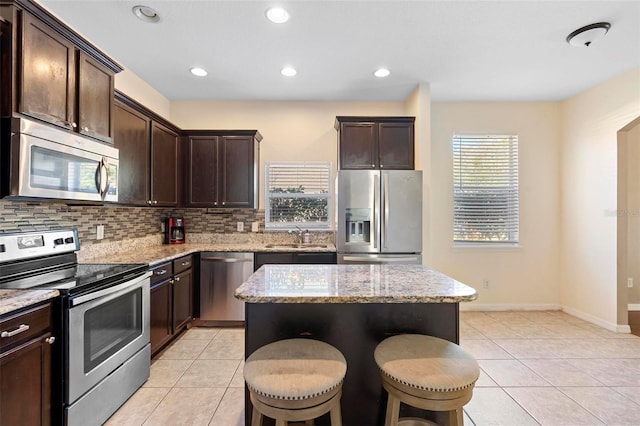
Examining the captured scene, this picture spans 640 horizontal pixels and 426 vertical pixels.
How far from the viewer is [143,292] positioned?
2.30 meters

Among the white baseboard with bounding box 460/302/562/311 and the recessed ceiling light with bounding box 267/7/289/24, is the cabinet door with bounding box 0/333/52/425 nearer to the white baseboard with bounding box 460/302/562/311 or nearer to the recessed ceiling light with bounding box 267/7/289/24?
the recessed ceiling light with bounding box 267/7/289/24

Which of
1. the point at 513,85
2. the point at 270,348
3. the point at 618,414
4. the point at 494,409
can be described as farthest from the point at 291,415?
the point at 513,85

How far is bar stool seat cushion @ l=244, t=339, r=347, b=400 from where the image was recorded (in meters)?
1.19

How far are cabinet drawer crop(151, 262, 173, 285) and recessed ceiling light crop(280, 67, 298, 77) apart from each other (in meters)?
2.26

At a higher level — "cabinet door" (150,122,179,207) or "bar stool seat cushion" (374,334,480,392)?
"cabinet door" (150,122,179,207)

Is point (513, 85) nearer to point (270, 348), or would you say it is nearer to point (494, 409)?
point (494, 409)

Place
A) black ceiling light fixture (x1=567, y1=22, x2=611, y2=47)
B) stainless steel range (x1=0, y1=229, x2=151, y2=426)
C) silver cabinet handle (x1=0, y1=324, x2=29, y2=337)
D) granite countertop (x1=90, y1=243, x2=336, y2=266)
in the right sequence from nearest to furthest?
silver cabinet handle (x1=0, y1=324, x2=29, y2=337), stainless steel range (x1=0, y1=229, x2=151, y2=426), black ceiling light fixture (x1=567, y1=22, x2=611, y2=47), granite countertop (x1=90, y1=243, x2=336, y2=266)

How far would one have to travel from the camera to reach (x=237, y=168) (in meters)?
3.75

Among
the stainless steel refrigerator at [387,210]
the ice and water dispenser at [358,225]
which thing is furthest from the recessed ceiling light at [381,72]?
the ice and water dispenser at [358,225]

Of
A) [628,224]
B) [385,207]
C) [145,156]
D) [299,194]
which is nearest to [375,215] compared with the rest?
[385,207]

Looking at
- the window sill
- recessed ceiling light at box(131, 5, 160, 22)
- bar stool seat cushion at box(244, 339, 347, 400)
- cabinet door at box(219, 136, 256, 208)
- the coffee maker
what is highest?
recessed ceiling light at box(131, 5, 160, 22)

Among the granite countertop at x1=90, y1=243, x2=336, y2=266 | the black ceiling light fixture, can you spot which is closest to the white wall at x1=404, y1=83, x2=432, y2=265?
the granite countertop at x1=90, y1=243, x2=336, y2=266

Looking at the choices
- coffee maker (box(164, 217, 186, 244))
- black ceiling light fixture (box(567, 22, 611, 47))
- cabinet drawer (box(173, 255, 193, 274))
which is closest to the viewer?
black ceiling light fixture (box(567, 22, 611, 47))

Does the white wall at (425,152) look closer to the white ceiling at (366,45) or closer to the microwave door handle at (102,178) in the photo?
the white ceiling at (366,45)
